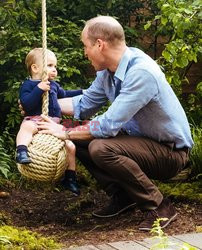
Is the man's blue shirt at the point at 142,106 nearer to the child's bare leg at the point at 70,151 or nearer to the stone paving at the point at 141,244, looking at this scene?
the child's bare leg at the point at 70,151

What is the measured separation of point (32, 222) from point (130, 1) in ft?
10.5

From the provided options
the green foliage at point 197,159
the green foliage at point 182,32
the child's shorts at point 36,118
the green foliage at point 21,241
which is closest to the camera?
the green foliage at point 21,241

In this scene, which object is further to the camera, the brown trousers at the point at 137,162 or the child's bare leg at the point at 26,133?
the child's bare leg at the point at 26,133

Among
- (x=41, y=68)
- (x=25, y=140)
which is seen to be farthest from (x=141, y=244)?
(x=41, y=68)

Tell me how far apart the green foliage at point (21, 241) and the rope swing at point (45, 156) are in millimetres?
549

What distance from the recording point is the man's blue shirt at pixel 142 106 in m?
3.74

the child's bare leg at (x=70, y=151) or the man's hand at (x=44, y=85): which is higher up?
the man's hand at (x=44, y=85)

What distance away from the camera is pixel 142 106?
3.77 m

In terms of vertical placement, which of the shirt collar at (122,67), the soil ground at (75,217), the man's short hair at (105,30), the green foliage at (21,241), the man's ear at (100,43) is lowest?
the soil ground at (75,217)

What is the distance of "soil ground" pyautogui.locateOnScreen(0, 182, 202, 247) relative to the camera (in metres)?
3.70

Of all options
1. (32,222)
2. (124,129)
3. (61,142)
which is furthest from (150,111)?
(32,222)

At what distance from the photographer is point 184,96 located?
6.78 meters

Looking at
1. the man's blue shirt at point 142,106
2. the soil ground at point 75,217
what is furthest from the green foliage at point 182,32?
the soil ground at point 75,217

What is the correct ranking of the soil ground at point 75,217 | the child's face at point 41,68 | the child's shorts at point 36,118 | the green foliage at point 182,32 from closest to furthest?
the soil ground at point 75,217 → the child's shorts at point 36,118 → the child's face at point 41,68 → the green foliage at point 182,32
